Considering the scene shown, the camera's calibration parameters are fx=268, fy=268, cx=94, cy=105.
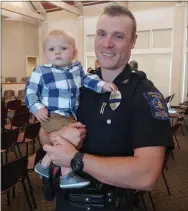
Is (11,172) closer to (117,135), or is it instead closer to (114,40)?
(117,135)

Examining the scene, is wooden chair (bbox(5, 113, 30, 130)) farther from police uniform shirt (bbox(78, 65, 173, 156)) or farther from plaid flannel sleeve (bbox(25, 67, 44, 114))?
police uniform shirt (bbox(78, 65, 173, 156))

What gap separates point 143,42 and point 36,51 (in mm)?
6544

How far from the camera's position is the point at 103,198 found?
130cm

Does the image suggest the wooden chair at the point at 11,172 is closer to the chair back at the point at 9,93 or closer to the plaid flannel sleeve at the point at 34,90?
the plaid flannel sleeve at the point at 34,90

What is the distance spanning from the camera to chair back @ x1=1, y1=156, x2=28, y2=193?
2562mm

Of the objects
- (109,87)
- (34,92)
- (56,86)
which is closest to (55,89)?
(56,86)

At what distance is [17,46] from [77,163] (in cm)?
1510

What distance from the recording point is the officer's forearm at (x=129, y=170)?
43.7 inches

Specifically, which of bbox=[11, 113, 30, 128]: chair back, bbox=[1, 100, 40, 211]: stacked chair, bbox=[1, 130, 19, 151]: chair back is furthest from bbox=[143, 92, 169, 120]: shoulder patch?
bbox=[11, 113, 30, 128]: chair back

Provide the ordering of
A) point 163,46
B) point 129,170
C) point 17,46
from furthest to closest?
point 17,46, point 163,46, point 129,170

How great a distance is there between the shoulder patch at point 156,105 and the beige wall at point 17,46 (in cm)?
1475

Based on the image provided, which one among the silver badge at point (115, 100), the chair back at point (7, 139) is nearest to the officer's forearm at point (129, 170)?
the silver badge at point (115, 100)

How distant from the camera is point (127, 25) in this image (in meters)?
1.31

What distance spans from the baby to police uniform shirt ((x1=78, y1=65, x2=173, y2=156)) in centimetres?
17
